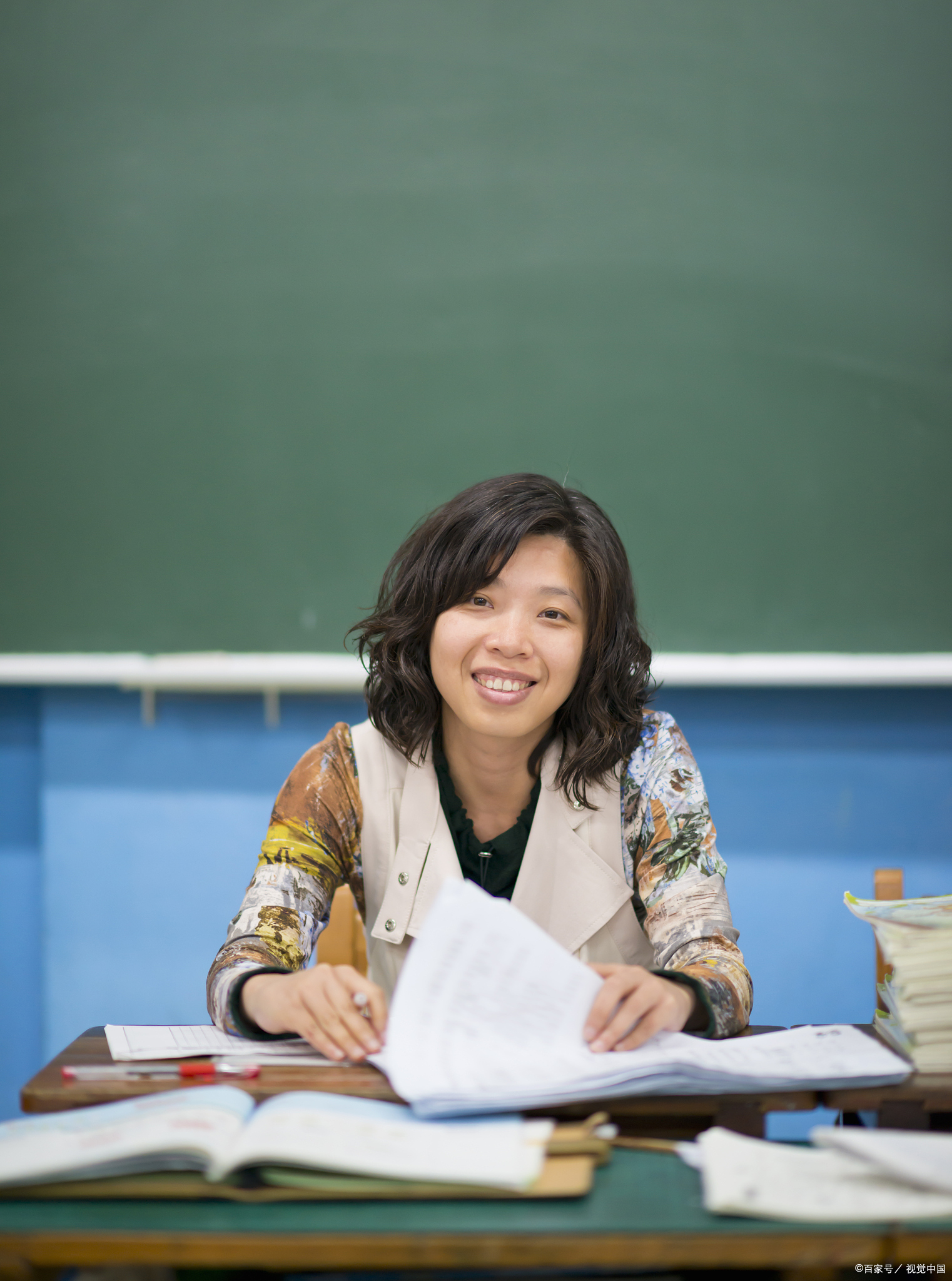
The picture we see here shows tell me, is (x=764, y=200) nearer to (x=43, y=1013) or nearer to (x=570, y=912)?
(x=570, y=912)

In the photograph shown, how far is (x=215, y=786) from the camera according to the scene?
7.27ft

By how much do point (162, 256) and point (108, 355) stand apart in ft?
0.81

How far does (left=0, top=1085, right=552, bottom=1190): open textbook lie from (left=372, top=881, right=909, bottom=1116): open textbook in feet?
0.14

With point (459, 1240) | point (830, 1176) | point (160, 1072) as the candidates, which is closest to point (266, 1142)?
point (459, 1240)

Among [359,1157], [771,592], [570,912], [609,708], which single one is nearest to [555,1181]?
[359,1157]

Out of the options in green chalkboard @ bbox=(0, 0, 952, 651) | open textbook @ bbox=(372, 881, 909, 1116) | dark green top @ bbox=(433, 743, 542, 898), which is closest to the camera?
open textbook @ bbox=(372, 881, 909, 1116)

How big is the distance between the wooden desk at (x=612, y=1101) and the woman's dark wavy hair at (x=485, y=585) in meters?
0.59

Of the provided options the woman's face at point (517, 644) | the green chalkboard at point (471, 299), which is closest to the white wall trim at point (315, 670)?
the green chalkboard at point (471, 299)

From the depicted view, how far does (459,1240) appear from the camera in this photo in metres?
0.63

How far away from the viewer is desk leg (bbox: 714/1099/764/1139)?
865 mm

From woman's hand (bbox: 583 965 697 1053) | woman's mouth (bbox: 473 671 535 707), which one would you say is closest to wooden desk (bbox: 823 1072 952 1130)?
woman's hand (bbox: 583 965 697 1053)

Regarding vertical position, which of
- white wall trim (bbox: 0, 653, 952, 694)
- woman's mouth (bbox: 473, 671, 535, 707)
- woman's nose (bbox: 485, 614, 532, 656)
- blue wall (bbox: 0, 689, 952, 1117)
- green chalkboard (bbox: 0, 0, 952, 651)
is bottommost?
blue wall (bbox: 0, 689, 952, 1117)

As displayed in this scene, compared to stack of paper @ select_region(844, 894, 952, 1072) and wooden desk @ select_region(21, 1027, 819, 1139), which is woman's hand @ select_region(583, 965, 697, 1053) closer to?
wooden desk @ select_region(21, 1027, 819, 1139)

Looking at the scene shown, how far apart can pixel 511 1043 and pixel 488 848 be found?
57 cm
